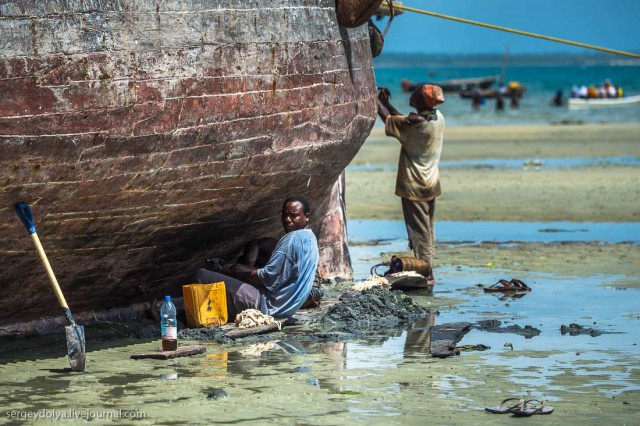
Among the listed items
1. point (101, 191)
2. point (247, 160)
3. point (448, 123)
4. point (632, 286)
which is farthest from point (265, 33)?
point (448, 123)

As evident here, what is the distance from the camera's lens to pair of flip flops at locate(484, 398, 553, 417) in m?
6.15

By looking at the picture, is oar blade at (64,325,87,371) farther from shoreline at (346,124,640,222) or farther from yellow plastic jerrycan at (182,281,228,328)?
shoreline at (346,124,640,222)

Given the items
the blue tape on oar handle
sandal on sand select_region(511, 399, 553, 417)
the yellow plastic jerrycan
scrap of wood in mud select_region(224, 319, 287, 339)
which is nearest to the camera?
sandal on sand select_region(511, 399, 553, 417)

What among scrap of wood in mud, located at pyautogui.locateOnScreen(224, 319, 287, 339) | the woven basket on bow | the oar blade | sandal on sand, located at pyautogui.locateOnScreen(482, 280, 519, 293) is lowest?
sandal on sand, located at pyautogui.locateOnScreen(482, 280, 519, 293)

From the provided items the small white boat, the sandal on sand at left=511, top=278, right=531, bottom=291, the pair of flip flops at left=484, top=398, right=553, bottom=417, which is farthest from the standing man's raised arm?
the small white boat

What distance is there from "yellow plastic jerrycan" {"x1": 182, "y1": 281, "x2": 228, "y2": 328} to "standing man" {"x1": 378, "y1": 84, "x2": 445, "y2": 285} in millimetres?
2777

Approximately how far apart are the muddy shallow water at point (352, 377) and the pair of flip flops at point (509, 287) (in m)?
0.93

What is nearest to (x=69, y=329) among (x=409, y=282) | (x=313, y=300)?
(x=313, y=300)

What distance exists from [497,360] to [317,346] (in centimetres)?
119

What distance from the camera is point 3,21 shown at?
22.7 feet

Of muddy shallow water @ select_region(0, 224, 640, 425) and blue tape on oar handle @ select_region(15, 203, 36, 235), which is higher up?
blue tape on oar handle @ select_region(15, 203, 36, 235)

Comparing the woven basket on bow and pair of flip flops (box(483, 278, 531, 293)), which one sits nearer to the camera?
the woven basket on bow

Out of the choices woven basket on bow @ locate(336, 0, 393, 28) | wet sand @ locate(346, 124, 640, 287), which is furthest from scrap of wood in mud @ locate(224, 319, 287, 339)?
wet sand @ locate(346, 124, 640, 287)

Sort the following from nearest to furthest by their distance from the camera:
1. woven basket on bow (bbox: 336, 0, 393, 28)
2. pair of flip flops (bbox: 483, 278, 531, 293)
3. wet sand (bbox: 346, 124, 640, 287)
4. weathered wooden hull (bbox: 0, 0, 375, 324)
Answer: weathered wooden hull (bbox: 0, 0, 375, 324), woven basket on bow (bbox: 336, 0, 393, 28), pair of flip flops (bbox: 483, 278, 531, 293), wet sand (bbox: 346, 124, 640, 287)
